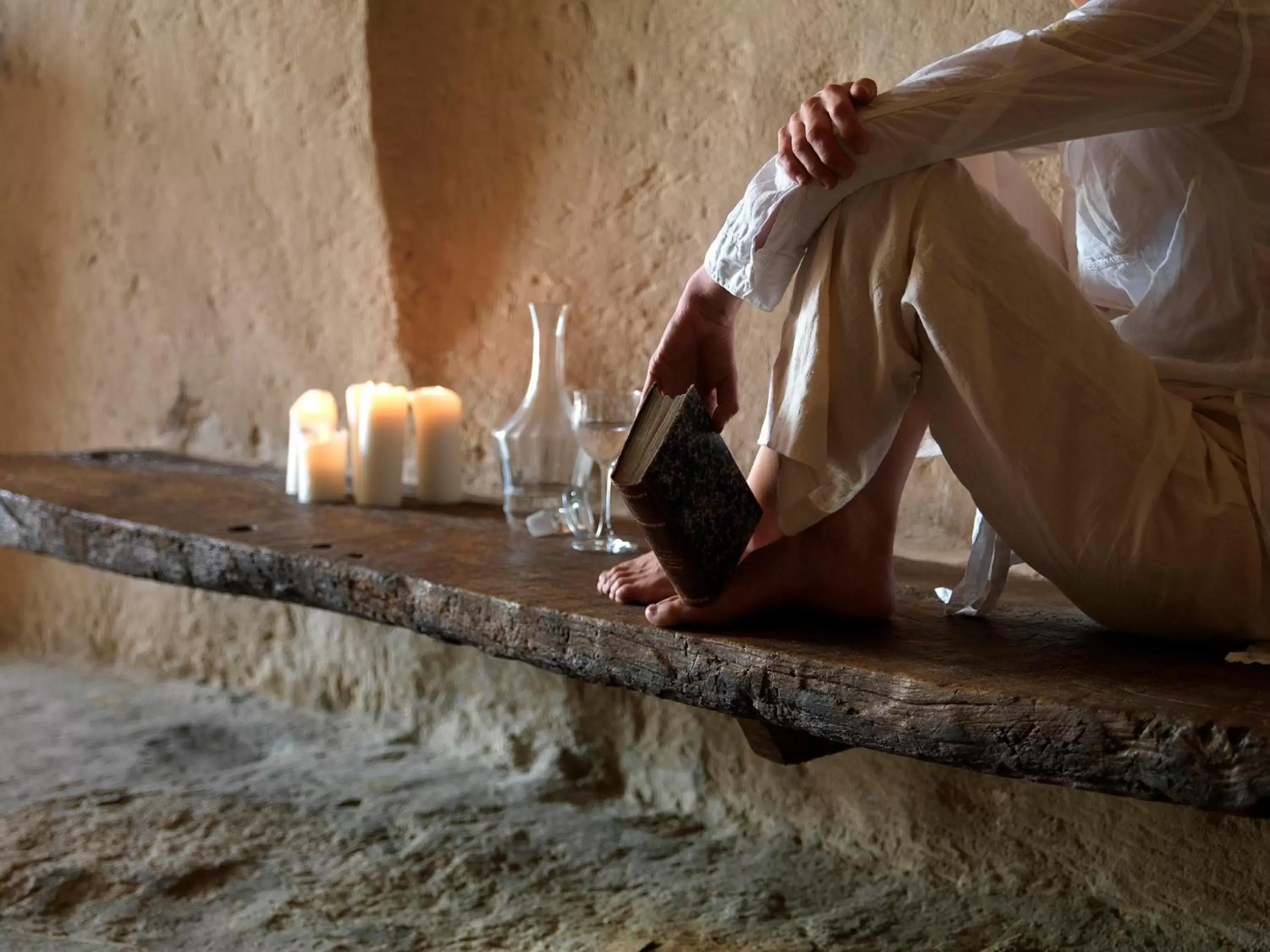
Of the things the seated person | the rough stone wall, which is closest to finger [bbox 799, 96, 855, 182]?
the seated person

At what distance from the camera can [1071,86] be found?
102 cm

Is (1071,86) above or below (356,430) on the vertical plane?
above

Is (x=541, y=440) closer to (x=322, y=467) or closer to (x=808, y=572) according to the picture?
(x=322, y=467)

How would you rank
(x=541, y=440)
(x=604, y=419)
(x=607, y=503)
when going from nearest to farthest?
1. (x=604, y=419)
2. (x=607, y=503)
3. (x=541, y=440)

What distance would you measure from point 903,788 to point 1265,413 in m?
0.73

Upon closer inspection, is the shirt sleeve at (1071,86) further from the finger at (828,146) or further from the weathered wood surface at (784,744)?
the weathered wood surface at (784,744)

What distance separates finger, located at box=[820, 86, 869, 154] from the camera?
103 cm

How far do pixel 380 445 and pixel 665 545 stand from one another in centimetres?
99

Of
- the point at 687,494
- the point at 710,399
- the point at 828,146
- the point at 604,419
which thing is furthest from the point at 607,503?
the point at 828,146

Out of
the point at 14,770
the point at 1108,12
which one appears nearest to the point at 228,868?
the point at 14,770

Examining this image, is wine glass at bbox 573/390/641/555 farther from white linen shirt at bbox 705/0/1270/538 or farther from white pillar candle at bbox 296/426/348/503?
white pillar candle at bbox 296/426/348/503

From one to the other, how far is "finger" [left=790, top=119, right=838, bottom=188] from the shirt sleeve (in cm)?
1

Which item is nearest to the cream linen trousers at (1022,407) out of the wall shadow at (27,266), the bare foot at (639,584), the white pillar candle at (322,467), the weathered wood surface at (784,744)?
the bare foot at (639,584)

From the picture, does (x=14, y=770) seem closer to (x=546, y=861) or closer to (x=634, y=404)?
(x=546, y=861)
